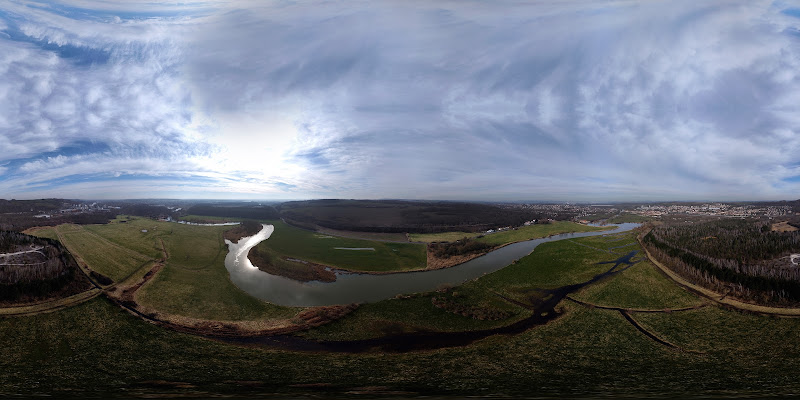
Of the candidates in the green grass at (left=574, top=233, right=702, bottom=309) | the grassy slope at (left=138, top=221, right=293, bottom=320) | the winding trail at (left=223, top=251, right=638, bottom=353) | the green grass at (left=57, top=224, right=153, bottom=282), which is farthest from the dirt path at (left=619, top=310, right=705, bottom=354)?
the green grass at (left=57, top=224, right=153, bottom=282)

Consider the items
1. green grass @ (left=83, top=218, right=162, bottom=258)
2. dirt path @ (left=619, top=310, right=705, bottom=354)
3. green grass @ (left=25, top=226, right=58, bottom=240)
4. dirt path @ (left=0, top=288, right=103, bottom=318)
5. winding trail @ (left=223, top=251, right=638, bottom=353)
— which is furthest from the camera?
green grass @ (left=83, top=218, right=162, bottom=258)

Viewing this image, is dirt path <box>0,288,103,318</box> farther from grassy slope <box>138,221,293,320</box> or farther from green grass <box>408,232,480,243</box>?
green grass <box>408,232,480,243</box>

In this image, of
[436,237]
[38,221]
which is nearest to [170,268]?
[38,221]

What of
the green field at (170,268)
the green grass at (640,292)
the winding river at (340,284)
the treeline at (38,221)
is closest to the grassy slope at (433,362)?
the green field at (170,268)

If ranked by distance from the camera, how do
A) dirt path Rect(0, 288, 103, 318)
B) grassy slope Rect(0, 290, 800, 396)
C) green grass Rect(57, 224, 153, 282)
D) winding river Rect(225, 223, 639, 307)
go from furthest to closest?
1. winding river Rect(225, 223, 639, 307)
2. green grass Rect(57, 224, 153, 282)
3. dirt path Rect(0, 288, 103, 318)
4. grassy slope Rect(0, 290, 800, 396)

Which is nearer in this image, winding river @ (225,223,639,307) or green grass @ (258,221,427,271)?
winding river @ (225,223,639,307)

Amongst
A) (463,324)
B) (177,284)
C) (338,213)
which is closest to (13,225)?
(177,284)

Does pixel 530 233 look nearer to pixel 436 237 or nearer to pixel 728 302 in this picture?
pixel 436 237
